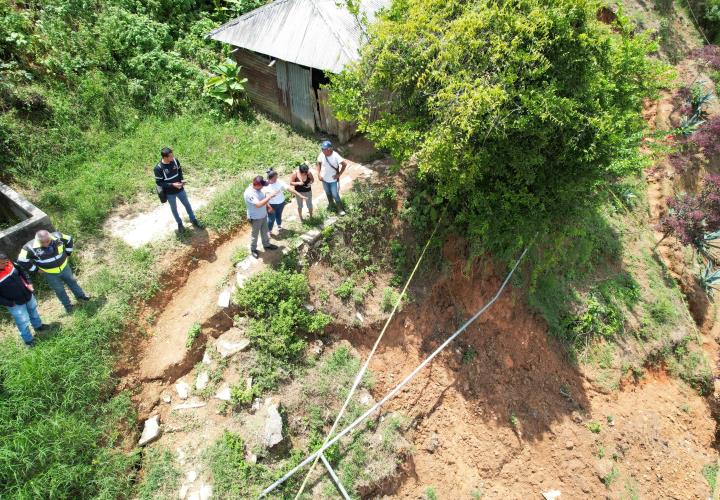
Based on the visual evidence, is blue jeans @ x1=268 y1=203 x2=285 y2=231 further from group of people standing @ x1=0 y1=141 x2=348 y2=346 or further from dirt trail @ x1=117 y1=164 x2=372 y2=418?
dirt trail @ x1=117 y1=164 x2=372 y2=418

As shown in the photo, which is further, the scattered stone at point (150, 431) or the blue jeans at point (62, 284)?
the blue jeans at point (62, 284)

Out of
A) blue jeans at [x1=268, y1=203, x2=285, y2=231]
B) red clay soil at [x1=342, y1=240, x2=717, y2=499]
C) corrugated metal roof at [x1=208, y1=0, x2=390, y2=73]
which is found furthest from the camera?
corrugated metal roof at [x1=208, y1=0, x2=390, y2=73]

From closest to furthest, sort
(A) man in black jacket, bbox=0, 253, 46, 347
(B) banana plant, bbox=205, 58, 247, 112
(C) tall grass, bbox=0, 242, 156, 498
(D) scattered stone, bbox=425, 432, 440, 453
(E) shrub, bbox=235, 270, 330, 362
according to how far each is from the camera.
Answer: (C) tall grass, bbox=0, 242, 156, 498 < (A) man in black jacket, bbox=0, 253, 46, 347 < (E) shrub, bbox=235, 270, 330, 362 < (D) scattered stone, bbox=425, 432, 440, 453 < (B) banana plant, bbox=205, 58, 247, 112

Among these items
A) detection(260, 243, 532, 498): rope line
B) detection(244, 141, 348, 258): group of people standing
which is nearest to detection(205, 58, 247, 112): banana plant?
detection(244, 141, 348, 258): group of people standing

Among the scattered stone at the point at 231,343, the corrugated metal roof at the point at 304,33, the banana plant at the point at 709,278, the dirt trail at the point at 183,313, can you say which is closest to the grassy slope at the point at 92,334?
the dirt trail at the point at 183,313

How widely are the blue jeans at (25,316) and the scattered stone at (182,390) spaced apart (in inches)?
89.5

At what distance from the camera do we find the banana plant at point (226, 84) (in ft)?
36.0

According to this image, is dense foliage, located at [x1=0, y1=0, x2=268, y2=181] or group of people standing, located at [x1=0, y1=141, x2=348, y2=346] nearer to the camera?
group of people standing, located at [x1=0, y1=141, x2=348, y2=346]

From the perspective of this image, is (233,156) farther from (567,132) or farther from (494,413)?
(494,413)

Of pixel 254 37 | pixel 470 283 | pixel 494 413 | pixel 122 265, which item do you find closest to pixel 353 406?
pixel 494 413

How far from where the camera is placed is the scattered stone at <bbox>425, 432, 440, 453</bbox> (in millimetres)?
7988

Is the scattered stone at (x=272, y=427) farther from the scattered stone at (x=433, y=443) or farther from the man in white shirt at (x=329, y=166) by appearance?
the man in white shirt at (x=329, y=166)

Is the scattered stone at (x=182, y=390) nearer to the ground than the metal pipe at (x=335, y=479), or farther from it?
farther from it

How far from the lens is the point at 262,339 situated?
733cm
